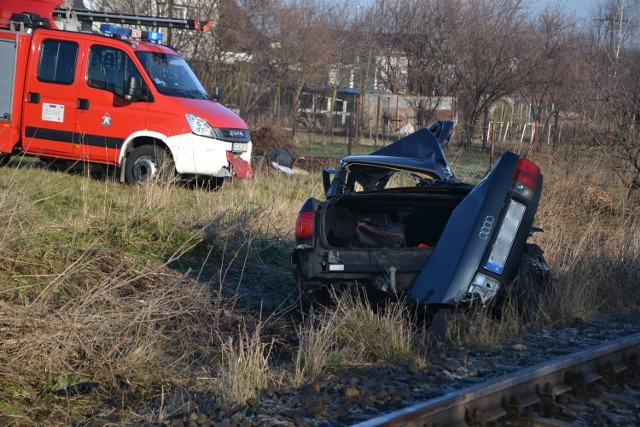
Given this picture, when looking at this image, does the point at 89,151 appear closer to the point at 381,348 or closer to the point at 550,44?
the point at 381,348

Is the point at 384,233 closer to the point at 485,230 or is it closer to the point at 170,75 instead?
the point at 485,230

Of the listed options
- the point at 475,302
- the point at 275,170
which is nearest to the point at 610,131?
the point at 275,170

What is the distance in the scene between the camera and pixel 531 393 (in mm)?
5801

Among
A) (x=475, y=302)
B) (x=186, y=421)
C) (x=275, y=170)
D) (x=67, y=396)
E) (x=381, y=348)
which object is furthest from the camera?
(x=275, y=170)

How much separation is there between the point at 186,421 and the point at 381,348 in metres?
2.18

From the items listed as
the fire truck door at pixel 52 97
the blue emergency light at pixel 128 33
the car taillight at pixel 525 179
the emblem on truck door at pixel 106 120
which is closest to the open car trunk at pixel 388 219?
the car taillight at pixel 525 179

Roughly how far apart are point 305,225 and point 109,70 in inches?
317

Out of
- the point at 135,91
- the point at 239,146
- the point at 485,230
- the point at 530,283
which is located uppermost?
the point at 135,91

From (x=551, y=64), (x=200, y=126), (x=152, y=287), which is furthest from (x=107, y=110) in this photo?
(x=551, y=64)

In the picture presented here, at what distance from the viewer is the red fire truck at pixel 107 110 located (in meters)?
14.3

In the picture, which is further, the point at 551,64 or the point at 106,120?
the point at 551,64

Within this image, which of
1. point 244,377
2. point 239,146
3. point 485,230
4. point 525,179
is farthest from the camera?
point 239,146

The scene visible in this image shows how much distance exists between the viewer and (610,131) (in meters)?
16.0

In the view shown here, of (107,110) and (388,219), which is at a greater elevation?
(107,110)
